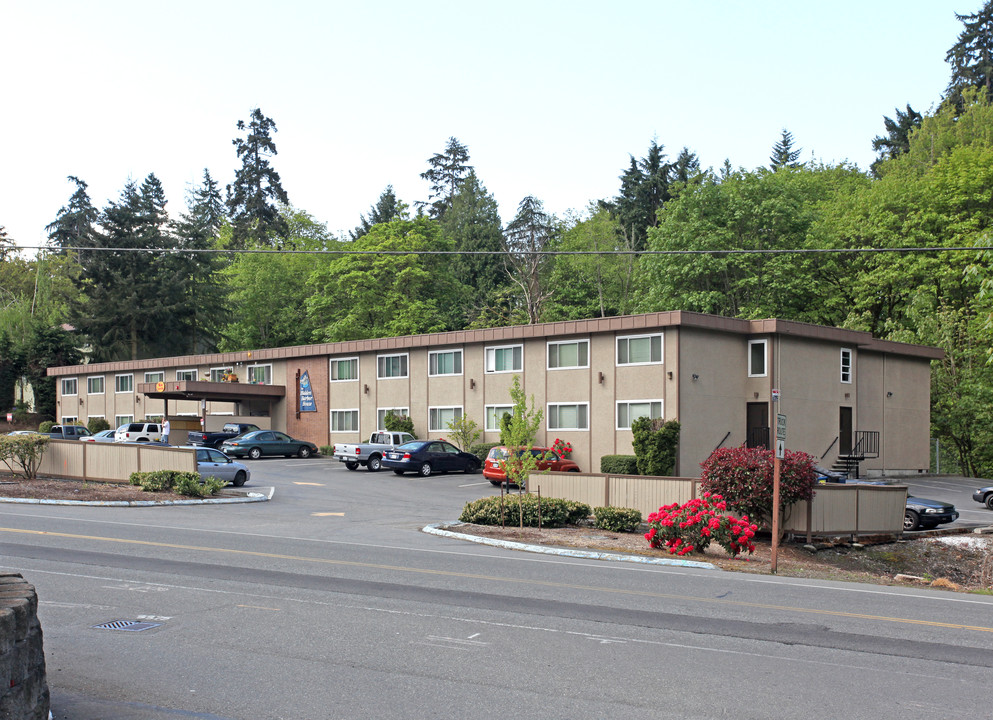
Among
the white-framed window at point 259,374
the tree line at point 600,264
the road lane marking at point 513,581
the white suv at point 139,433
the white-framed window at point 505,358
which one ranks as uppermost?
the tree line at point 600,264

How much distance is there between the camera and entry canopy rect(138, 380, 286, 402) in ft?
162

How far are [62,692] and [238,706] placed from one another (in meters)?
1.61

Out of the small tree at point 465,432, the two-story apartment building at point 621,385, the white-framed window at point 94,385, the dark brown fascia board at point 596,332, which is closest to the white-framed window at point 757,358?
the two-story apartment building at point 621,385

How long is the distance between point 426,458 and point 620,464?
26.8 feet

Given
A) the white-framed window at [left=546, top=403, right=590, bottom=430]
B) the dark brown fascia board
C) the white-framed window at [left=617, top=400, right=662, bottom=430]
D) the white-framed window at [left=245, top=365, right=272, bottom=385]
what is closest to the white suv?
the white-framed window at [left=245, top=365, right=272, bottom=385]

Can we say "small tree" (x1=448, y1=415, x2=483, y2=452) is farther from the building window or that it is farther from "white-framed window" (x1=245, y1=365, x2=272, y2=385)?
the building window

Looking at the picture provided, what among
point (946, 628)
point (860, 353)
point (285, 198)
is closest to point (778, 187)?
point (860, 353)

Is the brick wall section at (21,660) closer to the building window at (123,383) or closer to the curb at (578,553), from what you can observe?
the curb at (578,553)

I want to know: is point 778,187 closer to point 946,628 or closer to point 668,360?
point 668,360

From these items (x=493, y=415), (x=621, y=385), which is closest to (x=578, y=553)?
(x=621, y=385)

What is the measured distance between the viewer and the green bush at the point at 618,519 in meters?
21.9

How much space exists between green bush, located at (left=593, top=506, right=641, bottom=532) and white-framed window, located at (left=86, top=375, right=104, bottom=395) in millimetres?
49444

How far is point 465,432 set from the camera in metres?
42.1

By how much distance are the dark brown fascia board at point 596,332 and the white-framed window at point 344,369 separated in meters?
0.48
